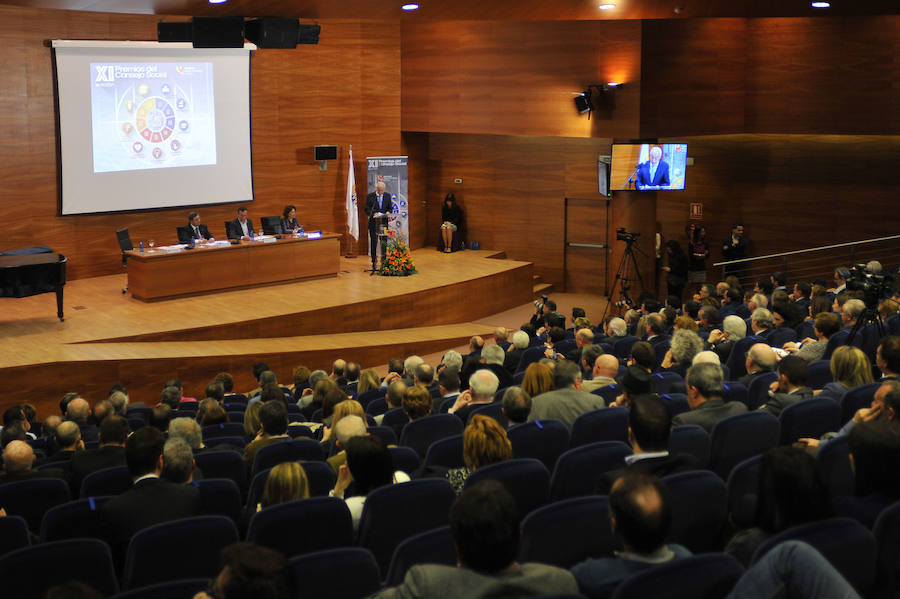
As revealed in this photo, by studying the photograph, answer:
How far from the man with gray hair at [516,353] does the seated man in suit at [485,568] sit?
547 cm

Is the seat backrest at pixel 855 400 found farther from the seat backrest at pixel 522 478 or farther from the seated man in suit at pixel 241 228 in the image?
the seated man in suit at pixel 241 228

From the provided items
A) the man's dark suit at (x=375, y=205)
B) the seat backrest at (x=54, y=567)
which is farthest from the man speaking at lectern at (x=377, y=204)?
the seat backrest at (x=54, y=567)

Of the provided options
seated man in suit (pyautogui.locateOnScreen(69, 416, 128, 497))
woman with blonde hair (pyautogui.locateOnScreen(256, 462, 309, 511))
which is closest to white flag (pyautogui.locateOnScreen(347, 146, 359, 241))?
seated man in suit (pyautogui.locateOnScreen(69, 416, 128, 497))

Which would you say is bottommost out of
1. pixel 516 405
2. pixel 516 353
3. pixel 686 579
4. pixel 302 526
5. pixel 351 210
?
pixel 516 353

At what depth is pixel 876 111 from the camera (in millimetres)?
14211

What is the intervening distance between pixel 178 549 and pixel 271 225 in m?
11.5

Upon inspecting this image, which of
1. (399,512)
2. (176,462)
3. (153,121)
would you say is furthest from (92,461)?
(153,121)

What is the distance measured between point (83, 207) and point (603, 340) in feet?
29.2

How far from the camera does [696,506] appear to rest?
3256 mm

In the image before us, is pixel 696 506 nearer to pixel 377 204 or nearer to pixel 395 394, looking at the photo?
pixel 395 394

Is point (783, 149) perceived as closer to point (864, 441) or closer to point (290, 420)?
point (290, 420)

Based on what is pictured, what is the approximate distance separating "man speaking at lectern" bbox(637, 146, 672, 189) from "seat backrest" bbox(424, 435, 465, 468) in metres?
10.9

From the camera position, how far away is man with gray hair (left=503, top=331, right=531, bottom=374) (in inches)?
320

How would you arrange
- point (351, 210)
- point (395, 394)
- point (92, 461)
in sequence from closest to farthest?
point (92, 461) → point (395, 394) → point (351, 210)
